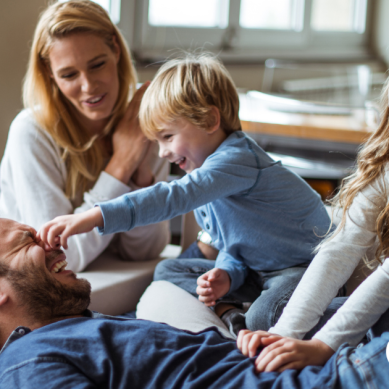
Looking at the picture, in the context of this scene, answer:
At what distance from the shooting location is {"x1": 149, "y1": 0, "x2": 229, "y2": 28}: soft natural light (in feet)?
11.5

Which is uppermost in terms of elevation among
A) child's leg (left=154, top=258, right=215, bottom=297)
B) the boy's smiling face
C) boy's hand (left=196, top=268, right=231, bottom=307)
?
the boy's smiling face

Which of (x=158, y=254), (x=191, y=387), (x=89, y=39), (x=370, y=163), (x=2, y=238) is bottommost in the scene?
(x=158, y=254)

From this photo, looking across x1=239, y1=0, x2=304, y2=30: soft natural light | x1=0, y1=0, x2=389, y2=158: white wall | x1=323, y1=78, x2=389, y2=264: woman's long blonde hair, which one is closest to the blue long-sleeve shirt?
x1=323, y1=78, x2=389, y2=264: woman's long blonde hair

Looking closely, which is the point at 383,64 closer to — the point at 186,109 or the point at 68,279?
the point at 186,109

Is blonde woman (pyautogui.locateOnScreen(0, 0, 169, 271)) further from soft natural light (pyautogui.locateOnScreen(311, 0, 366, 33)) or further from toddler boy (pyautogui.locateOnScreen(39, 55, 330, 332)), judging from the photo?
soft natural light (pyautogui.locateOnScreen(311, 0, 366, 33))

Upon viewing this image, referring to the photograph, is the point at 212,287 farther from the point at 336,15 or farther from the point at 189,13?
the point at 336,15

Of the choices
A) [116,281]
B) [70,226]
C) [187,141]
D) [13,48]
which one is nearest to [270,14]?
[13,48]

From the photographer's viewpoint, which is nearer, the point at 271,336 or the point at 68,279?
the point at 271,336

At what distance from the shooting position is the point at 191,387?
883 millimetres

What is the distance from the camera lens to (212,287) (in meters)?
1.28

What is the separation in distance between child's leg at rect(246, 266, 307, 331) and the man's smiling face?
41 centimetres

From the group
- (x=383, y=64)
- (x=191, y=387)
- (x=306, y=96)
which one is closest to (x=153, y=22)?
(x=306, y=96)

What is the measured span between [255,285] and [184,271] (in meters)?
0.22

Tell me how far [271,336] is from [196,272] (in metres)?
0.56
